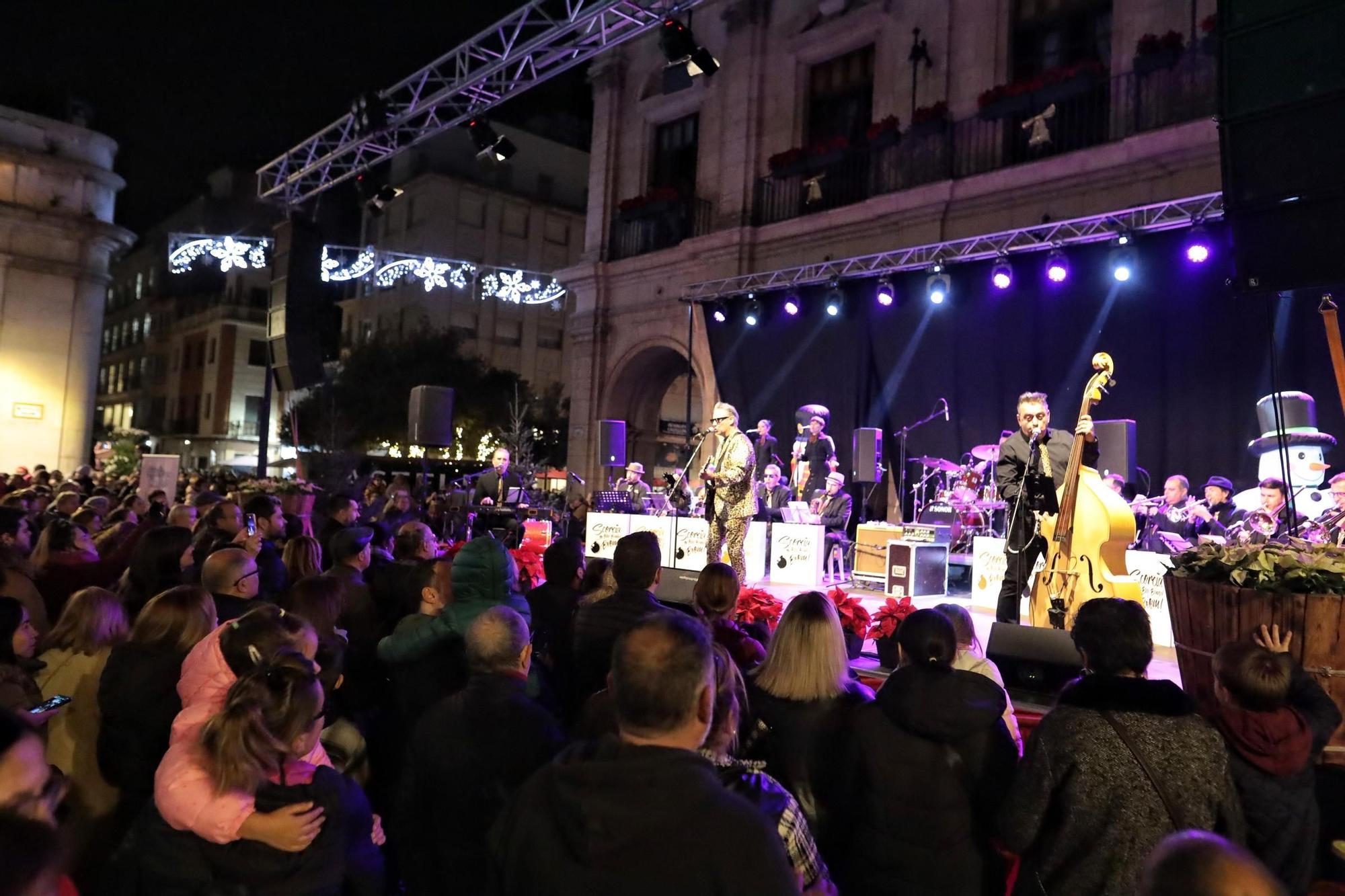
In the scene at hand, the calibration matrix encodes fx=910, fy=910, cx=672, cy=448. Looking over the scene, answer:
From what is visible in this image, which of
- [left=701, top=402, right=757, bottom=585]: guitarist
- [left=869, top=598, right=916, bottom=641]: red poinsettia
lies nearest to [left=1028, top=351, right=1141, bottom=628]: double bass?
[left=869, top=598, right=916, bottom=641]: red poinsettia

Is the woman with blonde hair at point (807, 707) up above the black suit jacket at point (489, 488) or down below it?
below

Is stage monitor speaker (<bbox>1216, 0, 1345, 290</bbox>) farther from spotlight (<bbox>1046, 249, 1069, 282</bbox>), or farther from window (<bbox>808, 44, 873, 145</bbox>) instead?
window (<bbox>808, 44, 873, 145</bbox>)

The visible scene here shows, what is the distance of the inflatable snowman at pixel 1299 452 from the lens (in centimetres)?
871

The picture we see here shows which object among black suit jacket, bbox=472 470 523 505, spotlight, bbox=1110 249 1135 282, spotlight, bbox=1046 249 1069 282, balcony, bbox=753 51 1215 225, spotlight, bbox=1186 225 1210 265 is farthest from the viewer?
black suit jacket, bbox=472 470 523 505

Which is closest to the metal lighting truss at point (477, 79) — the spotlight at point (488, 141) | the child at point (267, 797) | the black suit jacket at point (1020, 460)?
the spotlight at point (488, 141)

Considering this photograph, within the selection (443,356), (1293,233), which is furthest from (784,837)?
(443,356)

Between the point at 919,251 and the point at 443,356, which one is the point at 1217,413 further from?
the point at 443,356

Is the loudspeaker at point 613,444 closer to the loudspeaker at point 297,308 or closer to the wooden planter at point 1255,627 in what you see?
the loudspeaker at point 297,308

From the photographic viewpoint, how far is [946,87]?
13859 mm

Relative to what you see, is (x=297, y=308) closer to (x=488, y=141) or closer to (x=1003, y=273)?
(x=488, y=141)

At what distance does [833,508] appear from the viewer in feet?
37.5

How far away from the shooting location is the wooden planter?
9.26 ft

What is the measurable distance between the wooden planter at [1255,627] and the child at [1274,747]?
292 millimetres

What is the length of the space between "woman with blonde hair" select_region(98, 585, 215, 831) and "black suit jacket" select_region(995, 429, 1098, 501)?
193 inches
